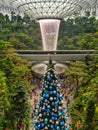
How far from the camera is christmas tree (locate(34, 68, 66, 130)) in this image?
16.0 meters

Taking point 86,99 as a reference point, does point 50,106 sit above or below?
above

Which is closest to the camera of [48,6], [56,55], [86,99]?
[86,99]

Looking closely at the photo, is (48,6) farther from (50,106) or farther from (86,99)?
(50,106)

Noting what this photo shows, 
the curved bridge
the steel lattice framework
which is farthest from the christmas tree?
the curved bridge

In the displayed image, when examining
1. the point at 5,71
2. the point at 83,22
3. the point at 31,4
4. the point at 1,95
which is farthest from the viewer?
the point at 83,22

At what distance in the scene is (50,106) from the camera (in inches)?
635

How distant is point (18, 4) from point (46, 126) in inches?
915

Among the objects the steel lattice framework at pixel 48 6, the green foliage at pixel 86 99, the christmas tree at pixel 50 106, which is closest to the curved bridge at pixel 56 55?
the green foliage at pixel 86 99

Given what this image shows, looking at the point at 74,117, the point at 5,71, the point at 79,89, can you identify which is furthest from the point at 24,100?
the point at 79,89

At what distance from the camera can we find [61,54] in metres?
42.6

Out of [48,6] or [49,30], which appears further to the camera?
[49,30]

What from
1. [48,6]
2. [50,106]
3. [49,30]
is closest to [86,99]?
[50,106]

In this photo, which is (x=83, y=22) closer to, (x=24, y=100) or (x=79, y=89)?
(x=79, y=89)

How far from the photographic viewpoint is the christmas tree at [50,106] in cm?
1605
